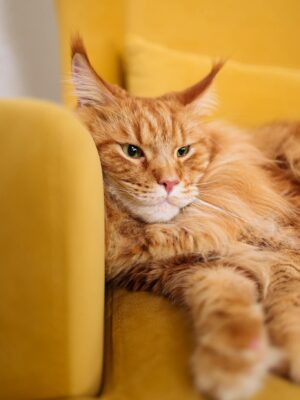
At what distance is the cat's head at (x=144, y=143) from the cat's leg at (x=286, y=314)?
0.28 metres

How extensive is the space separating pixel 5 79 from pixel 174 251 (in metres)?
1.25

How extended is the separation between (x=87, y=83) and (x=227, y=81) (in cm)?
66

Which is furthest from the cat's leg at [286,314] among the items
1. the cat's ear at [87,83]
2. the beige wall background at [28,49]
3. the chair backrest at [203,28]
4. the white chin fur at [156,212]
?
the beige wall background at [28,49]

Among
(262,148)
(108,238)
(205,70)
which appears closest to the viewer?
(108,238)

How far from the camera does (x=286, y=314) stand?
0.77m

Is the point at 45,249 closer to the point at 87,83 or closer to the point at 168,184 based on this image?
the point at 168,184

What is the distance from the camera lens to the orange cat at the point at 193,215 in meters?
0.79

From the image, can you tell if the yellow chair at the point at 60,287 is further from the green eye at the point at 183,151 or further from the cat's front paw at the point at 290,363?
the green eye at the point at 183,151

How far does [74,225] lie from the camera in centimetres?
61

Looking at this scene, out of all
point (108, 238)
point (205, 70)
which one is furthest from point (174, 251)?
point (205, 70)

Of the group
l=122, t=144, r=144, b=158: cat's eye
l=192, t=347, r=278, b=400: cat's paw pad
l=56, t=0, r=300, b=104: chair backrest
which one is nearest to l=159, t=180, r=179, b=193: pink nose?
l=122, t=144, r=144, b=158: cat's eye

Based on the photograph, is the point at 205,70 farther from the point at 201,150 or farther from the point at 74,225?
the point at 74,225

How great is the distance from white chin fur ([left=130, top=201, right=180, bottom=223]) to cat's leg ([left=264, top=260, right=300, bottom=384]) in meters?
0.27

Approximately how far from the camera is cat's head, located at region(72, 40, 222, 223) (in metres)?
0.89
